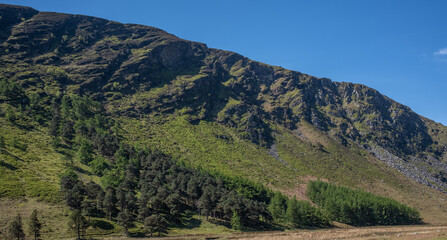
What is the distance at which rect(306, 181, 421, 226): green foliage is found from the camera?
108 metres

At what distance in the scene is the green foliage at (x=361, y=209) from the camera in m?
108

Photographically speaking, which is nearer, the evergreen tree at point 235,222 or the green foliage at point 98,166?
the evergreen tree at point 235,222

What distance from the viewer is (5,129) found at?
392 ft

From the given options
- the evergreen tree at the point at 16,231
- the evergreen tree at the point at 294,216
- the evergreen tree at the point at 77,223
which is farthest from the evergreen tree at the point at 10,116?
the evergreen tree at the point at 294,216

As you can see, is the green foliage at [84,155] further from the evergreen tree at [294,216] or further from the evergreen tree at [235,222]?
the evergreen tree at [294,216]

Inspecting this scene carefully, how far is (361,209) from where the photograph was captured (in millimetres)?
111812

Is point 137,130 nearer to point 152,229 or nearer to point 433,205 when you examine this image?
point 152,229

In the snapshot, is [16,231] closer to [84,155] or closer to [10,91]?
[84,155]

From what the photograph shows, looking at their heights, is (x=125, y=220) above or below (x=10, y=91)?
below

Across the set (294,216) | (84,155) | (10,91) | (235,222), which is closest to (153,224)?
(235,222)

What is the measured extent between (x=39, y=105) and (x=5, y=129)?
4927 cm

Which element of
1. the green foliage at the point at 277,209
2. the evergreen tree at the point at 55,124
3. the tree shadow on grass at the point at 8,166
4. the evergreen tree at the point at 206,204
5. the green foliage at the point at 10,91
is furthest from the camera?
the green foliage at the point at 10,91

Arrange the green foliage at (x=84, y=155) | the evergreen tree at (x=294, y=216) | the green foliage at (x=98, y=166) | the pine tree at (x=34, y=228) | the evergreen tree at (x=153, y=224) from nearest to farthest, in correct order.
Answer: the pine tree at (x=34, y=228) → the evergreen tree at (x=153, y=224) → the evergreen tree at (x=294, y=216) → the green foliage at (x=98, y=166) → the green foliage at (x=84, y=155)

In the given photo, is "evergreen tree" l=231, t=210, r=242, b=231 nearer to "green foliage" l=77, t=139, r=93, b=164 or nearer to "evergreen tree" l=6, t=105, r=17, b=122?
"green foliage" l=77, t=139, r=93, b=164
